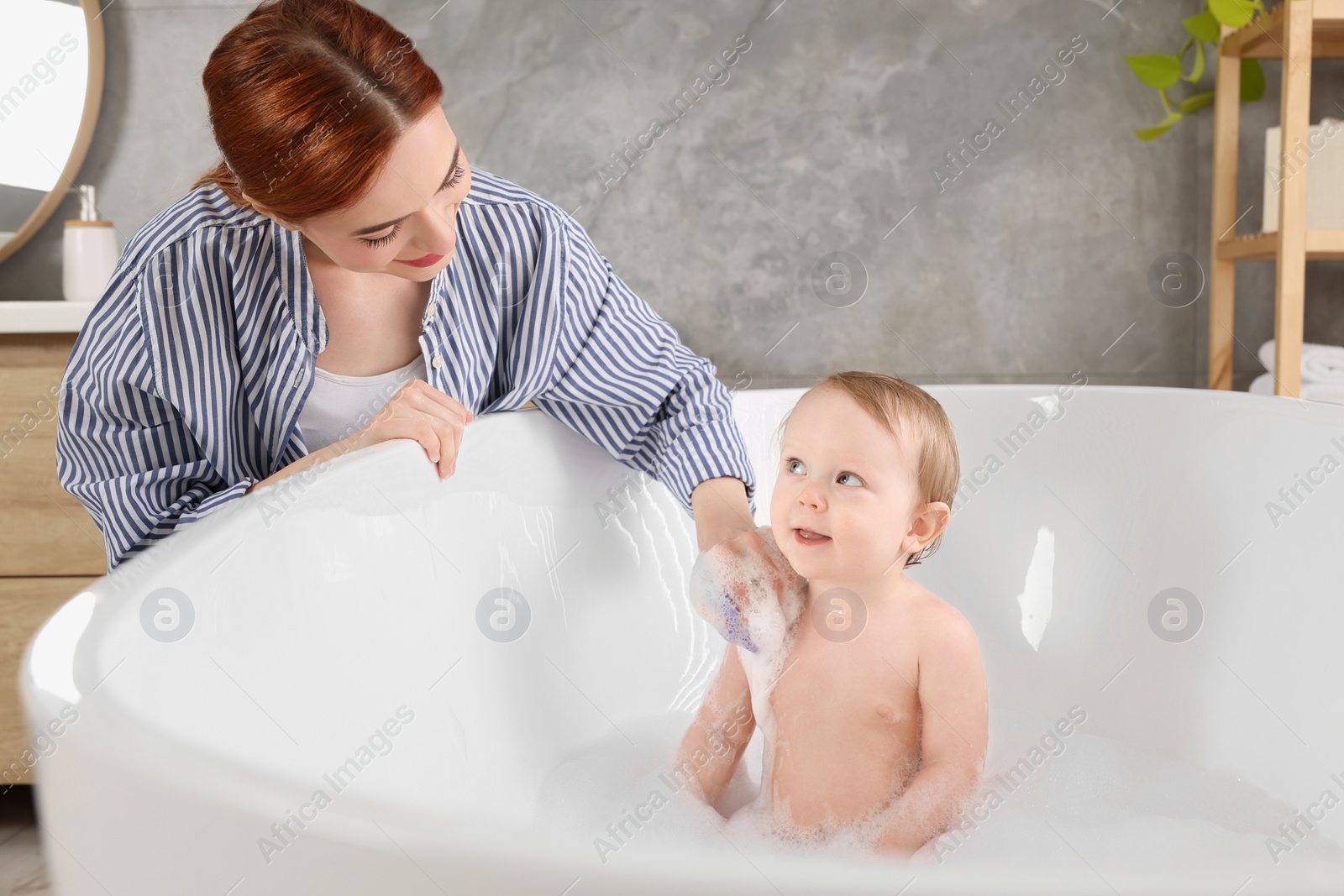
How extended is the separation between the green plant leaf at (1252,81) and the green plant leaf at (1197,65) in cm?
6

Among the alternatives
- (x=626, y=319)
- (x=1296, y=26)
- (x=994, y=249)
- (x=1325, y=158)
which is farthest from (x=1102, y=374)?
(x=626, y=319)

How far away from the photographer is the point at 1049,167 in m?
1.64

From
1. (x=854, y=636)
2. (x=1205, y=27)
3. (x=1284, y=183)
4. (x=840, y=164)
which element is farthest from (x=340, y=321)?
(x=1205, y=27)

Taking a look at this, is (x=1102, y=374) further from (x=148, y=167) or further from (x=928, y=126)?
(x=148, y=167)

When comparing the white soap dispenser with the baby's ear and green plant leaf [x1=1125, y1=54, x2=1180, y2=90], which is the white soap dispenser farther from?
green plant leaf [x1=1125, y1=54, x2=1180, y2=90]

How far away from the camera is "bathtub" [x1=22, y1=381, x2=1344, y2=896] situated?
0.32 meters

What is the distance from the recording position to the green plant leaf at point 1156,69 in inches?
58.7

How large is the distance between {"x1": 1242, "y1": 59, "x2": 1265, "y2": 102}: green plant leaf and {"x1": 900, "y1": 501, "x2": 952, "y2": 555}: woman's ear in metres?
1.11

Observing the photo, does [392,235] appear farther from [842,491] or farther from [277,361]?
[842,491]

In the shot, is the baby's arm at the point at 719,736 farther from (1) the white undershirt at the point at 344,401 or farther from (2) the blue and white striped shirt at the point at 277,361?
(1) the white undershirt at the point at 344,401

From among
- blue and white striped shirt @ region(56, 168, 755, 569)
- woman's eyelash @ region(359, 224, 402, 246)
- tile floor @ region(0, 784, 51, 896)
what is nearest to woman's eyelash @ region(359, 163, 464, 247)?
woman's eyelash @ region(359, 224, 402, 246)

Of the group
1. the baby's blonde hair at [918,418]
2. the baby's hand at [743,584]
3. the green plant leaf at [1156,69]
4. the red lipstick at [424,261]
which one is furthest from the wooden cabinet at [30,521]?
the green plant leaf at [1156,69]

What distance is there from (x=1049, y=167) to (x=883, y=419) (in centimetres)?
102

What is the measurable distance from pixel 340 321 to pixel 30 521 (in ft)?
1.97
